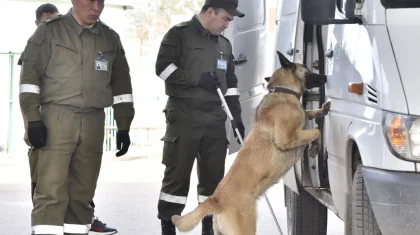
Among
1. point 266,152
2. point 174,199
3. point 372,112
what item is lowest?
point 174,199

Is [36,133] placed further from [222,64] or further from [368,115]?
[368,115]

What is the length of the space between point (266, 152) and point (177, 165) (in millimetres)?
1515

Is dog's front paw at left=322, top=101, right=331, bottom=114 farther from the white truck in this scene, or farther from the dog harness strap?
the dog harness strap

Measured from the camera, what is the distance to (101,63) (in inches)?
254

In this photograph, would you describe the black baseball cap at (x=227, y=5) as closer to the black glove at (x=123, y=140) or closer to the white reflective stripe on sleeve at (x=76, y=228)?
the black glove at (x=123, y=140)

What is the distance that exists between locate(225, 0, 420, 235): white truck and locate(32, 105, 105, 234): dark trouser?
155 cm

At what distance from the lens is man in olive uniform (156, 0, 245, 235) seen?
7359mm

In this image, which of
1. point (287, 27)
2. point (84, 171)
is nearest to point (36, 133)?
point (84, 171)

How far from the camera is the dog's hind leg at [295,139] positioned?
239 inches

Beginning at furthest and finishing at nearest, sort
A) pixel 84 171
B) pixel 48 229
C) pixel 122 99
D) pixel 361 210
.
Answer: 1. pixel 122 99
2. pixel 84 171
3. pixel 48 229
4. pixel 361 210

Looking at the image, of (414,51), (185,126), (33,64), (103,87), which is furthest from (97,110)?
(414,51)

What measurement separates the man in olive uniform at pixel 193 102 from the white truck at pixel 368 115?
2.84 feet

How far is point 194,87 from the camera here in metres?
7.38

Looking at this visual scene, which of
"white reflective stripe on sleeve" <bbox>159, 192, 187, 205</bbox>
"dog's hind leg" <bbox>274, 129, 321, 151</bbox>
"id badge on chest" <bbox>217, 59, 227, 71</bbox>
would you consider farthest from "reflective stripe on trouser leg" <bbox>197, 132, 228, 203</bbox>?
"dog's hind leg" <bbox>274, 129, 321, 151</bbox>
